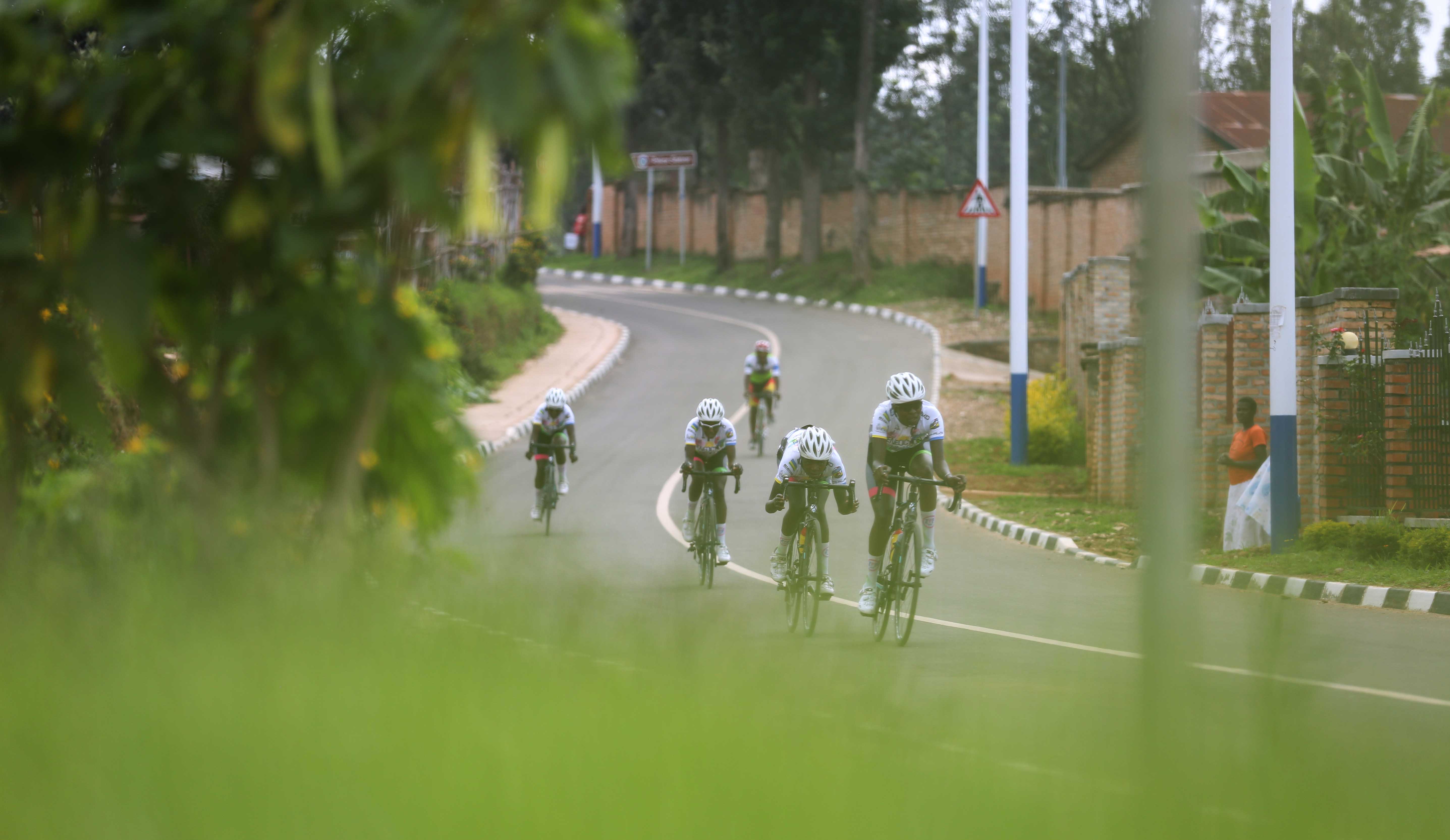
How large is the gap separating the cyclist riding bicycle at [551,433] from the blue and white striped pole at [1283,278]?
7379mm

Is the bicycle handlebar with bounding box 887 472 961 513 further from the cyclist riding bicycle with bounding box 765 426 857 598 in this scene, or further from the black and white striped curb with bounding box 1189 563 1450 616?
the black and white striped curb with bounding box 1189 563 1450 616

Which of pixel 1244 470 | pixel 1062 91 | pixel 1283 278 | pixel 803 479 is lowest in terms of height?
pixel 1244 470

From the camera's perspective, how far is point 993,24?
71.0 metres

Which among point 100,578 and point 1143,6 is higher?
point 1143,6

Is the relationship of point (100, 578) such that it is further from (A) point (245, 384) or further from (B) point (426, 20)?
(B) point (426, 20)

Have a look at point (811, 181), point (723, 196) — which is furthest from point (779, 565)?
point (723, 196)

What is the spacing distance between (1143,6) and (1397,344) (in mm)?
10571

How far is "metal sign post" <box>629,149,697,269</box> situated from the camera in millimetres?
53125

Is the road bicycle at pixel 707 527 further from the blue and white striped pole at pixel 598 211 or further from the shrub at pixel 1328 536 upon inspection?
the blue and white striped pole at pixel 598 211

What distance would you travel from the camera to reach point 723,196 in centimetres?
5384

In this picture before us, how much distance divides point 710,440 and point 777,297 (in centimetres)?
3784

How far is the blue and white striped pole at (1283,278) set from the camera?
13.4m

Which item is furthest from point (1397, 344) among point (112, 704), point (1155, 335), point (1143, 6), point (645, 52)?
point (645, 52)

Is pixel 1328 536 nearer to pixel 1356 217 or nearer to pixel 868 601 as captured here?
pixel 868 601
